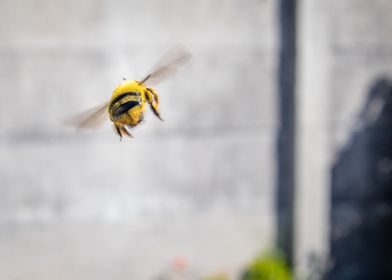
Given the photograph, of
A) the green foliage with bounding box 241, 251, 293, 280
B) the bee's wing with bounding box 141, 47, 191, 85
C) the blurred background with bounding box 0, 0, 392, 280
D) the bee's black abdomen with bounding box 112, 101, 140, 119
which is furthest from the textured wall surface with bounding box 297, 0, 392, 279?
the bee's black abdomen with bounding box 112, 101, 140, 119

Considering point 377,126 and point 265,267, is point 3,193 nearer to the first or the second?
point 265,267

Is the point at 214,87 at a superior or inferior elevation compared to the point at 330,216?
superior

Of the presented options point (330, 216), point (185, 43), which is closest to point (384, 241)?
point (330, 216)

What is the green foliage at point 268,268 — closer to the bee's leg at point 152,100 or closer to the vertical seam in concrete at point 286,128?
the vertical seam in concrete at point 286,128

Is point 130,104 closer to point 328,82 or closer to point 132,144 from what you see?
point 132,144

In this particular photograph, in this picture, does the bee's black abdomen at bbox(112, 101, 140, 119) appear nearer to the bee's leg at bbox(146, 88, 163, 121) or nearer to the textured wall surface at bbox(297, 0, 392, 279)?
the bee's leg at bbox(146, 88, 163, 121)

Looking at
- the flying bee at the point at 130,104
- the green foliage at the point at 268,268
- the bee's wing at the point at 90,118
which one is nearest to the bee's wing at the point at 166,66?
the flying bee at the point at 130,104
